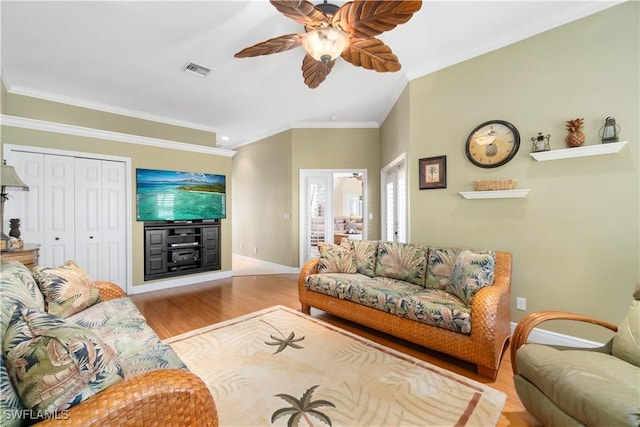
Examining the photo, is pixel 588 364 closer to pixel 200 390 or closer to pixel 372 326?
pixel 372 326

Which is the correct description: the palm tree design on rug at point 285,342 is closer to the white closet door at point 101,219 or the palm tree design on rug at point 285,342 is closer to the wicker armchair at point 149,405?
the wicker armchair at point 149,405

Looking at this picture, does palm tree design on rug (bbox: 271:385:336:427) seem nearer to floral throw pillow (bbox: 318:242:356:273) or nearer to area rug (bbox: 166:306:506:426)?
area rug (bbox: 166:306:506:426)

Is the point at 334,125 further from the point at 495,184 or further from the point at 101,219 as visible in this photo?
the point at 101,219

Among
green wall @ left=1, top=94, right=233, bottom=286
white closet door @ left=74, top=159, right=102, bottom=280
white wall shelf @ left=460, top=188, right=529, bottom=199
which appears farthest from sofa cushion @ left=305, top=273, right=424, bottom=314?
white closet door @ left=74, top=159, right=102, bottom=280

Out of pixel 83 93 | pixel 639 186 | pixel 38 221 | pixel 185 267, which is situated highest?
pixel 83 93

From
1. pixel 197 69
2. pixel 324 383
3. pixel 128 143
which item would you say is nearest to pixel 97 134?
pixel 128 143

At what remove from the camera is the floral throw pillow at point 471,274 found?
2314 mm

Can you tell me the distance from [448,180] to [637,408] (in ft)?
7.82

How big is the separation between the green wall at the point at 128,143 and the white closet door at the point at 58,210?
0.83 feet

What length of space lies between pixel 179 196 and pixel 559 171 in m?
5.08

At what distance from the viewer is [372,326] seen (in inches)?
104

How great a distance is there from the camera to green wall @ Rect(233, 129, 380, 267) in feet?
17.6

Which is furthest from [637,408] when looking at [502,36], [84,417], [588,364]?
[502,36]

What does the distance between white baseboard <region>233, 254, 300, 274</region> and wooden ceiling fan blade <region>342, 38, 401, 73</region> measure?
3.99 meters
